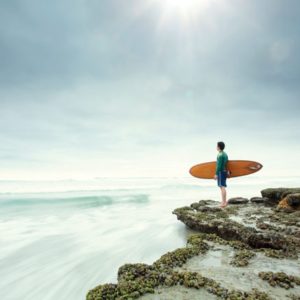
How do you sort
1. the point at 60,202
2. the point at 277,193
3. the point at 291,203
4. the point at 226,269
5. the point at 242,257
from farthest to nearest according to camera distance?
the point at 60,202, the point at 277,193, the point at 291,203, the point at 242,257, the point at 226,269

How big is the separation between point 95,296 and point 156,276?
1.07 meters

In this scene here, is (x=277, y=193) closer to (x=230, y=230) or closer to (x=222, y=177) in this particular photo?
(x=222, y=177)

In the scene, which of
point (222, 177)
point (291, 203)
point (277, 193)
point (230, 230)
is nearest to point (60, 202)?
point (222, 177)

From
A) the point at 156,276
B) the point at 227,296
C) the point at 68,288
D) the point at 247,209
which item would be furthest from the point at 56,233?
the point at 227,296

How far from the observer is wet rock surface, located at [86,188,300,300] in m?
4.26

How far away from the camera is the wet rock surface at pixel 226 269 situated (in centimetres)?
426

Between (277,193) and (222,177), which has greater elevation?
(222,177)

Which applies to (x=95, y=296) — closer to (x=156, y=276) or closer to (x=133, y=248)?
(x=156, y=276)

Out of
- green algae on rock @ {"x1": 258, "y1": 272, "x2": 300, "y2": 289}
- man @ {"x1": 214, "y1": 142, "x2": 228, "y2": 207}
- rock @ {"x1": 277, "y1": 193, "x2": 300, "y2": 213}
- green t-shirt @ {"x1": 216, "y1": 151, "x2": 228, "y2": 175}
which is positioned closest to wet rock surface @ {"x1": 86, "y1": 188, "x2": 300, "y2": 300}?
green algae on rock @ {"x1": 258, "y1": 272, "x2": 300, "y2": 289}

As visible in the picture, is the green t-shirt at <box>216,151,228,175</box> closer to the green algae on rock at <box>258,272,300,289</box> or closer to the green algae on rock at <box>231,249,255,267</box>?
the green algae on rock at <box>231,249,255,267</box>

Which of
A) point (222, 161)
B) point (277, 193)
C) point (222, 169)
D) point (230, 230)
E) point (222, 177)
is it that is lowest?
point (230, 230)

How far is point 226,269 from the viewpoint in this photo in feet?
17.7

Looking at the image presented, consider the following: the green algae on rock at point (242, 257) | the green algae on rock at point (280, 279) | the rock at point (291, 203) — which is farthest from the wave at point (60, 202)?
the green algae on rock at point (280, 279)

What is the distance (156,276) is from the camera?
15.5ft
